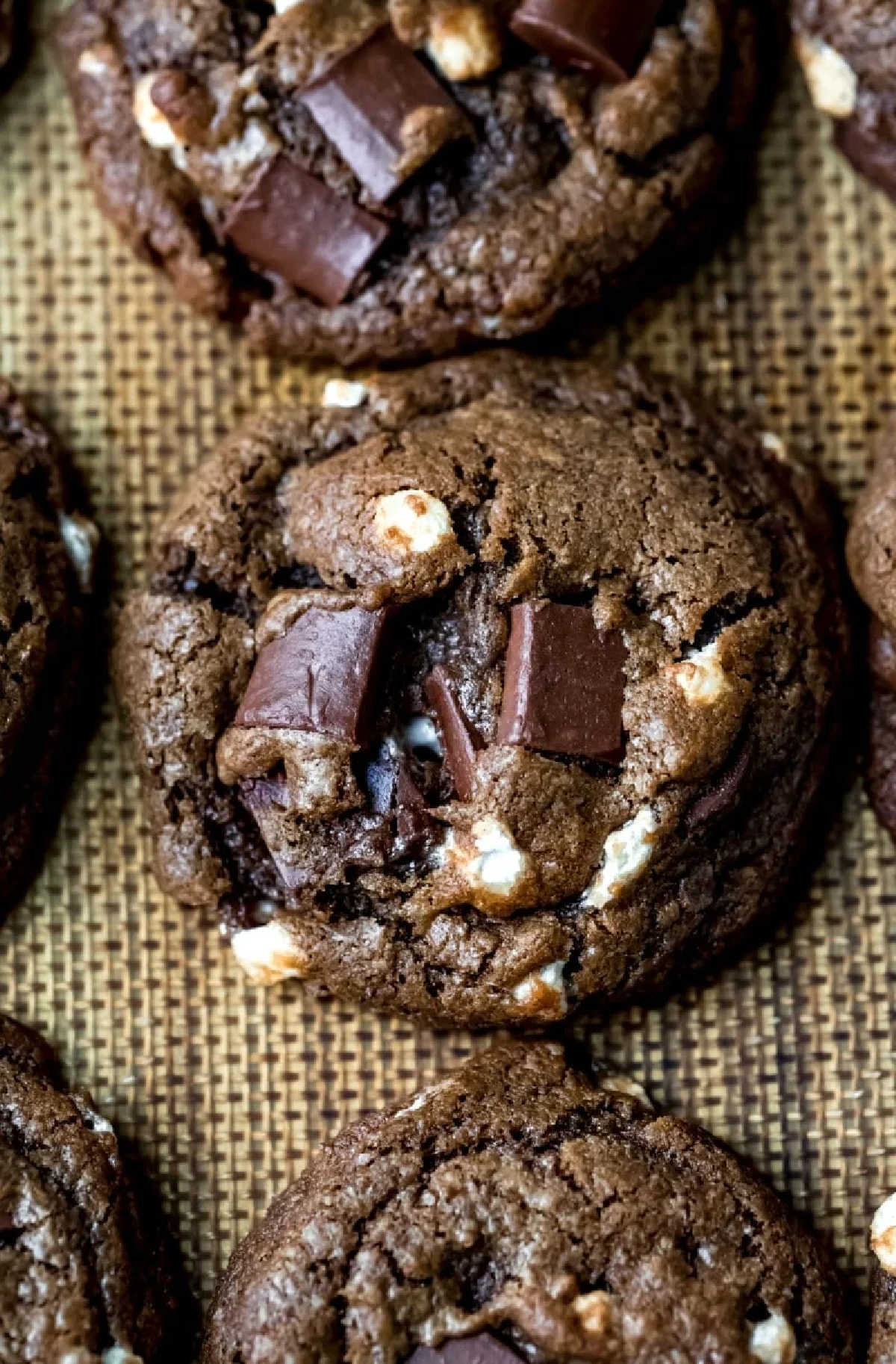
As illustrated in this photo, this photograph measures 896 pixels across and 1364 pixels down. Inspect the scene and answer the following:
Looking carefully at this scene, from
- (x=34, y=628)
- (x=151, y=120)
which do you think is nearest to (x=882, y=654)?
(x=34, y=628)

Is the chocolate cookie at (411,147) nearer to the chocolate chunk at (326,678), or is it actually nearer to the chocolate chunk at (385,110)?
the chocolate chunk at (385,110)

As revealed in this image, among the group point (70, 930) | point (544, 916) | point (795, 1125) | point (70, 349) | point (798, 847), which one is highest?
point (70, 349)

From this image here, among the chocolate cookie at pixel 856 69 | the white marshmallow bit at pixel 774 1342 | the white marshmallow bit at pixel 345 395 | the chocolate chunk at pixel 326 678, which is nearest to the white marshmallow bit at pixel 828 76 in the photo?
the chocolate cookie at pixel 856 69

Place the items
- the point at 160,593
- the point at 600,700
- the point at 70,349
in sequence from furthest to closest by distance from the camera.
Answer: the point at 70,349, the point at 160,593, the point at 600,700

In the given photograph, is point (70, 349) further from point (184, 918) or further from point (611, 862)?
point (611, 862)

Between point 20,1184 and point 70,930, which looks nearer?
point 20,1184

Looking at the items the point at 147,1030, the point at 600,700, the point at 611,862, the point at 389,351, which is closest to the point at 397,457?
the point at 389,351

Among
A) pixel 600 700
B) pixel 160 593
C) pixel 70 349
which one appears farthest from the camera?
pixel 70 349

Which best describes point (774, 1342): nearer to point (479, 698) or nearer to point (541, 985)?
point (541, 985)
